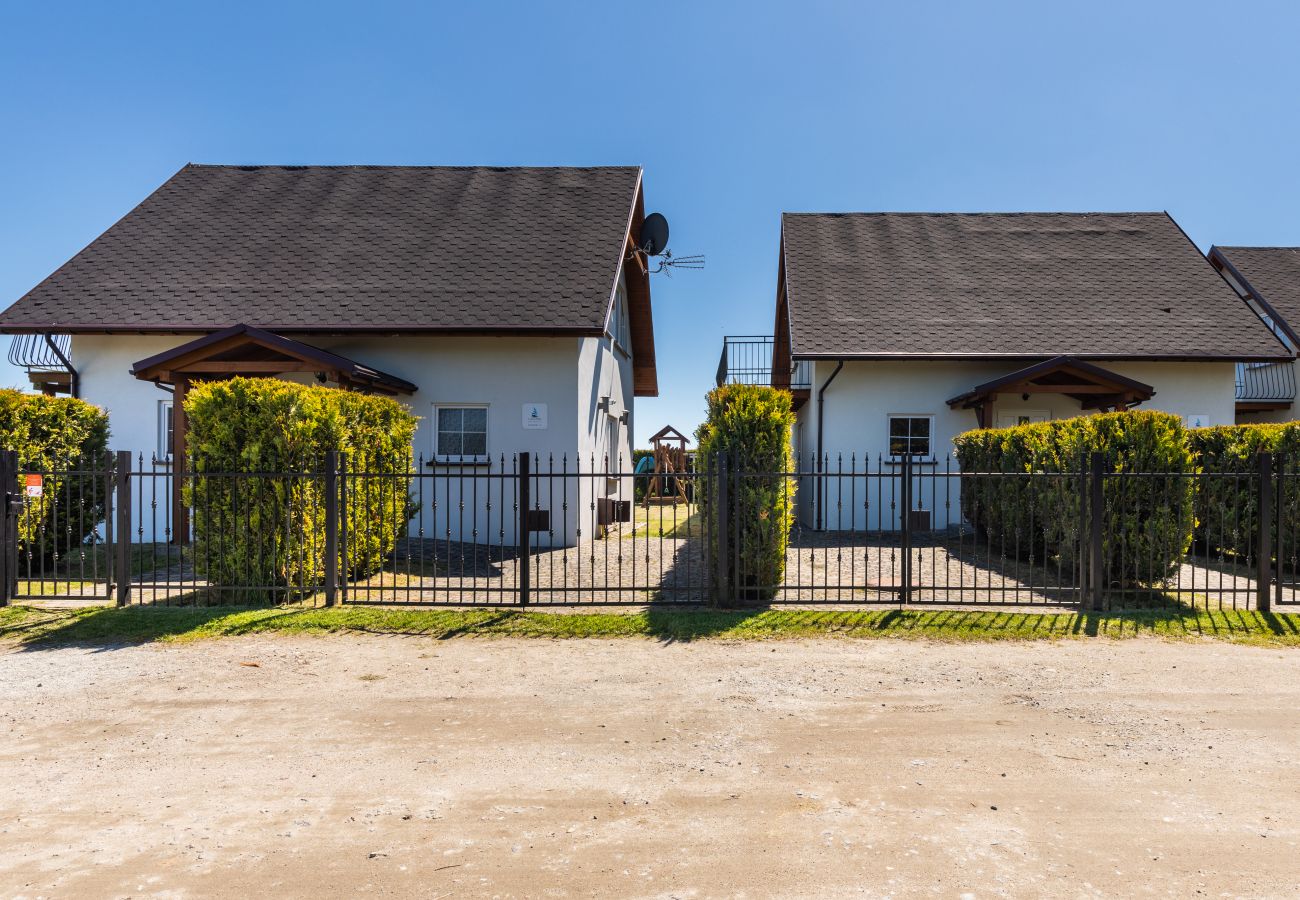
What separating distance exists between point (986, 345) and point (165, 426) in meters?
15.5

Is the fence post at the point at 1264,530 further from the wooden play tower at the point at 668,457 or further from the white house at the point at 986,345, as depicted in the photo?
the wooden play tower at the point at 668,457

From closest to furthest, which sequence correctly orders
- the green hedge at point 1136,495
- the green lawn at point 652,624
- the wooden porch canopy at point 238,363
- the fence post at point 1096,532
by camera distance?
the green lawn at point 652,624 < the fence post at point 1096,532 < the green hedge at point 1136,495 < the wooden porch canopy at point 238,363

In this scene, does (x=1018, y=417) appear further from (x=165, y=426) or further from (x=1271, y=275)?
(x=165, y=426)

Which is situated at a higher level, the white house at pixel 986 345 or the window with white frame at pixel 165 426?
the white house at pixel 986 345

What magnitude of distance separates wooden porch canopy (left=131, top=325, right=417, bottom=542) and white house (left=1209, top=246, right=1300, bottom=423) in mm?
23608

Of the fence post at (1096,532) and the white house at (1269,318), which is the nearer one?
the fence post at (1096,532)

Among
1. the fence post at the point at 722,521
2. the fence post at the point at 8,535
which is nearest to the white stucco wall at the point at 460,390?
the fence post at the point at 722,521

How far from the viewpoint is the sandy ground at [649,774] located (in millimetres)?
2941

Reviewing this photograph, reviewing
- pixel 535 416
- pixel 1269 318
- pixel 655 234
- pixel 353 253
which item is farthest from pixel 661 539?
pixel 1269 318

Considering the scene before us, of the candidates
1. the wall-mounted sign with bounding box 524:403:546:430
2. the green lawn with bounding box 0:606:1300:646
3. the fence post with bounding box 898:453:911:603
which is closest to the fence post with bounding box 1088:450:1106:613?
the green lawn with bounding box 0:606:1300:646

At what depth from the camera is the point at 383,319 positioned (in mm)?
12422

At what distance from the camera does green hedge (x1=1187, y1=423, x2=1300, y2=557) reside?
30.3 feet

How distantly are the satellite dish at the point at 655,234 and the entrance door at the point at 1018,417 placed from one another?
840 cm

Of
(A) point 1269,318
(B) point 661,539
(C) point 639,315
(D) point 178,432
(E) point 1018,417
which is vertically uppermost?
(A) point 1269,318
